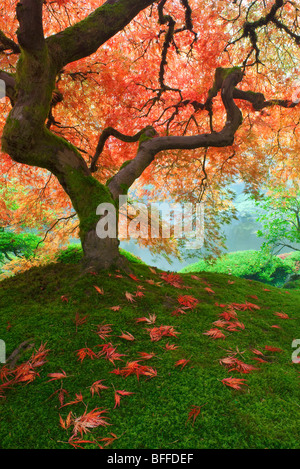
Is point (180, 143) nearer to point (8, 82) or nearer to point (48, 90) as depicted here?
point (48, 90)

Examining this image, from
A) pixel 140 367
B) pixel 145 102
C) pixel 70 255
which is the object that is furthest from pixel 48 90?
pixel 145 102

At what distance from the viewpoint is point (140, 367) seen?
1.69m

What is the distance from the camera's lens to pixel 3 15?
4.43 m

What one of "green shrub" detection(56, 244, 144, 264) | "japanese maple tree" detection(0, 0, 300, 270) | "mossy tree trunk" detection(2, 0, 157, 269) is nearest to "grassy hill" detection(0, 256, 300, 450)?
"mossy tree trunk" detection(2, 0, 157, 269)

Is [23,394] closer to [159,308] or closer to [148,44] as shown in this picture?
[159,308]

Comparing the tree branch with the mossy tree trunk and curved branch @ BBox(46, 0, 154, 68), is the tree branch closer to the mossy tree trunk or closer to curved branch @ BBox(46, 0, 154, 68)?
the mossy tree trunk

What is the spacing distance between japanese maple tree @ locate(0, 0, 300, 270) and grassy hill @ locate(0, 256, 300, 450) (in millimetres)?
748

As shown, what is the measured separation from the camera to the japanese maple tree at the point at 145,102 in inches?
121

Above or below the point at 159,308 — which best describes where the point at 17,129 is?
above

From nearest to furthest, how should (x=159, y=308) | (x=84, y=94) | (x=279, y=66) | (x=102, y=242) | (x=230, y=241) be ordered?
(x=159, y=308)
(x=102, y=242)
(x=84, y=94)
(x=279, y=66)
(x=230, y=241)

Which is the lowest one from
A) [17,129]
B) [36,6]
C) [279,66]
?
[17,129]

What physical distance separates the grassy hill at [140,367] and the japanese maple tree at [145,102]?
75 centimetres

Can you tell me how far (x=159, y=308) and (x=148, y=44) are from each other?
5.22 metres

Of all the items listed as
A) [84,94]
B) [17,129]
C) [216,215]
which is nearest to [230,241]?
[216,215]
